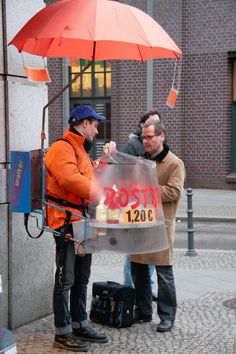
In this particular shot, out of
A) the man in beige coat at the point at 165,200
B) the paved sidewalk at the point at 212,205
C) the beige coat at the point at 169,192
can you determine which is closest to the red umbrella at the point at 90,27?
the man in beige coat at the point at 165,200

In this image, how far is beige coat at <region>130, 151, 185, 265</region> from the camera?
558 cm

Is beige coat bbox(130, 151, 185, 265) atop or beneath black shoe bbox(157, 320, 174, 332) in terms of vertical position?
atop

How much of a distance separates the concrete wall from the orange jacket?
634 millimetres

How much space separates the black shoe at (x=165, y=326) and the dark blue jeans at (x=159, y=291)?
0.04 meters

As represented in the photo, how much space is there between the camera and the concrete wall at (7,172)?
5.54 meters

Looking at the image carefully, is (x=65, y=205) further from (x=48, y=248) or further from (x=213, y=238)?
(x=213, y=238)

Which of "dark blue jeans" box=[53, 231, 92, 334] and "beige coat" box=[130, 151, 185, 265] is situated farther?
"beige coat" box=[130, 151, 185, 265]

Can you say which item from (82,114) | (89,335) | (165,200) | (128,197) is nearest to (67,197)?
(128,197)

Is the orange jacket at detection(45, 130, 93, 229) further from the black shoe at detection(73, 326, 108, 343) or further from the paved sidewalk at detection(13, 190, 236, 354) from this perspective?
the paved sidewalk at detection(13, 190, 236, 354)

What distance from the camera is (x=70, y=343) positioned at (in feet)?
16.9

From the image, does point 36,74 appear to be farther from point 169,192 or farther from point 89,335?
point 89,335

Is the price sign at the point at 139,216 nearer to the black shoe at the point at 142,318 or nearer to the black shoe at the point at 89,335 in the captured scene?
the black shoe at the point at 89,335

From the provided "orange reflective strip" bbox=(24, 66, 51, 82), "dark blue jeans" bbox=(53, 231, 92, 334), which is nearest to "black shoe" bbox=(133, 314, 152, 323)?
"dark blue jeans" bbox=(53, 231, 92, 334)

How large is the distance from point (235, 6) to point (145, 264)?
45.5 feet
